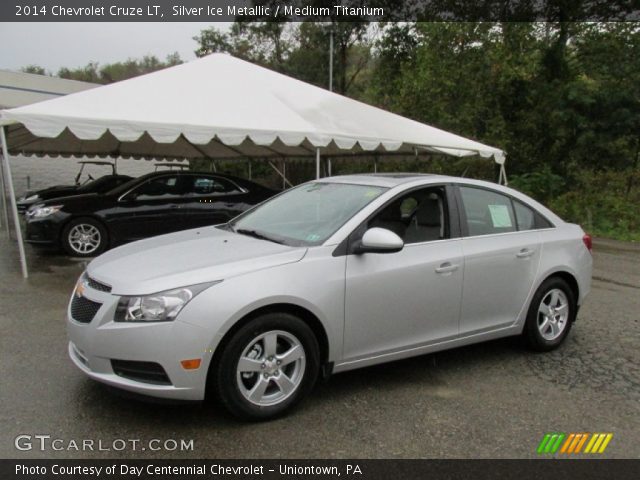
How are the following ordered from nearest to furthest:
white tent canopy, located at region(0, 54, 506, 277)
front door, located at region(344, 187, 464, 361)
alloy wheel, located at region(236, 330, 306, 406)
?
alloy wheel, located at region(236, 330, 306, 406), front door, located at region(344, 187, 464, 361), white tent canopy, located at region(0, 54, 506, 277)

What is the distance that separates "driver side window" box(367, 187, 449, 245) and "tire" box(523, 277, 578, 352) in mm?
1168

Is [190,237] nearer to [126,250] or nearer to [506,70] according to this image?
[126,250]

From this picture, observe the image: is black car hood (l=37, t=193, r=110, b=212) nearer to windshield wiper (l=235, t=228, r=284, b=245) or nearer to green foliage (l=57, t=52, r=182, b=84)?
windshield wiper (l=235, t=228, r=284, b=245)

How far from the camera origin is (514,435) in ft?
10.7

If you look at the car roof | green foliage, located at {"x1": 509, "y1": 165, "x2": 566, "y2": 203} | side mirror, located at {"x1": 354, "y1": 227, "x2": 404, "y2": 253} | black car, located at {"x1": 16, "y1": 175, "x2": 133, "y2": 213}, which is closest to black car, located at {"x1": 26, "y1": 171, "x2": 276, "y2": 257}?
black car, located at {"x1": 16, "y1": 175, "x2": 133, "y2": 213}

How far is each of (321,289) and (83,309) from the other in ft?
4.98

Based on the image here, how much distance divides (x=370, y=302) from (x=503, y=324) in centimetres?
144

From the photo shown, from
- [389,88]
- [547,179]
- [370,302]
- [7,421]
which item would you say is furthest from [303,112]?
[389,88]

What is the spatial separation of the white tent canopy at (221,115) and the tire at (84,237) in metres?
1.48

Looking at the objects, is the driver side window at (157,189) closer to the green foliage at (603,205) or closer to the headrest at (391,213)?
the headrest at (391,213)

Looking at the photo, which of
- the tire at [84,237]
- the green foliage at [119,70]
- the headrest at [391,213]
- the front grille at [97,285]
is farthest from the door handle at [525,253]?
the green foliage at [119,70]

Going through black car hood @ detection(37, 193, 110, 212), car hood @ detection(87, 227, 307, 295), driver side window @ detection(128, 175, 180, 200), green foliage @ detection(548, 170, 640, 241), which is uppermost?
car hood @ detection(87, 227, 307, 295)

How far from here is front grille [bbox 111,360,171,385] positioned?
3041mm
